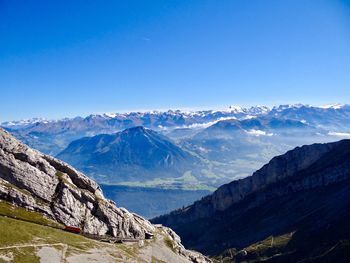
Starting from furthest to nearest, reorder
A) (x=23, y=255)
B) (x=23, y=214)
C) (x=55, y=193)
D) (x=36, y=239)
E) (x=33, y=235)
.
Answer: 1. (x=55, y=193)
2. (x=23, y=214)
3. (x=33, y=235)
4. (x=36, y=239)
5. (x=23, y=255)

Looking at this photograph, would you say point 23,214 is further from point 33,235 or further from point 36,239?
point 36,239

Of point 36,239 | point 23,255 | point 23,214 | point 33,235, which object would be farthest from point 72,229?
point 23,255

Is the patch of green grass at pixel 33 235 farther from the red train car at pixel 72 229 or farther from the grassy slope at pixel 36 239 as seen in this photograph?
the red train car at pixel 72 229

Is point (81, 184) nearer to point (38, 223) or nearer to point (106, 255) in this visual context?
point (38, 223)

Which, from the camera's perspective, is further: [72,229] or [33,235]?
[72,229]

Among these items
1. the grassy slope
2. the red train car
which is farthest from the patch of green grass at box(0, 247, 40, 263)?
the red train car

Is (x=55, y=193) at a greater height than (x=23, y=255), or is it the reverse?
(x=55, y=193)

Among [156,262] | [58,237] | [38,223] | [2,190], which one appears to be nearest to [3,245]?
[58,237]
